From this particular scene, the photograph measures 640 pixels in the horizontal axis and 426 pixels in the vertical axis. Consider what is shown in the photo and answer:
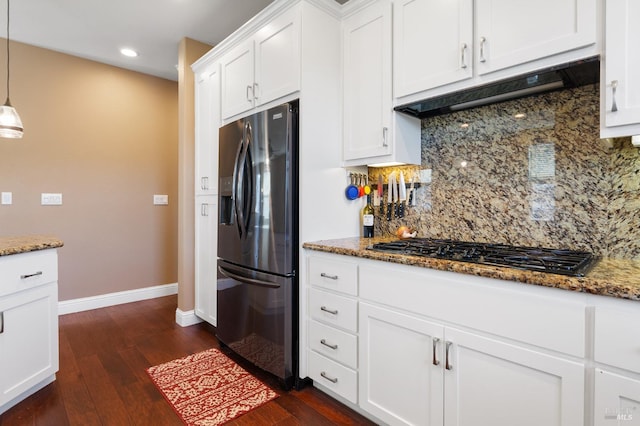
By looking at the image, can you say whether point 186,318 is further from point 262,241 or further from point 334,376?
point 334,376

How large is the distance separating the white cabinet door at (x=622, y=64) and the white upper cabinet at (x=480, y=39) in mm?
60

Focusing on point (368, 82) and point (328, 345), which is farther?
point (368, 82)

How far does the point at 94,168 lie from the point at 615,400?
4390 mm

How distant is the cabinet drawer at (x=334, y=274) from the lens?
1.70 metres

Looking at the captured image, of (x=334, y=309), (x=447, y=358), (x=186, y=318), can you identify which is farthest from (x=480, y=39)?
(x=186, y=318)

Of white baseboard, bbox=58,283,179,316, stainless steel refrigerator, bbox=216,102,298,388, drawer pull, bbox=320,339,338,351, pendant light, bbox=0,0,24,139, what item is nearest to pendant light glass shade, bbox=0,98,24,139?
pendant light, bbox=0,0,24,139

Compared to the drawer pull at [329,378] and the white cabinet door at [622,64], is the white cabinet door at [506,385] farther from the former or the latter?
the white cabinet door at [622,64]

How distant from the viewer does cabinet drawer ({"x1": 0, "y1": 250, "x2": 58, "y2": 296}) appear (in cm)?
167

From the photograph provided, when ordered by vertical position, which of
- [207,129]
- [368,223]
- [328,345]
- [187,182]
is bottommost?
[328,345]

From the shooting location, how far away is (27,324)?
5.94ft

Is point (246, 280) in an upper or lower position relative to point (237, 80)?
lower

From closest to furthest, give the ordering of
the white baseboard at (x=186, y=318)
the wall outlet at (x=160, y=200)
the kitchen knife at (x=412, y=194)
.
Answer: the kitchen knife at (x=412, y=194)
the white baseboard at (x=186, y=318)
the wall outlet at (x=160, y=200)

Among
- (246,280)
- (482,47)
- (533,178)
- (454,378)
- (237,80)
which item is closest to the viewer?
(454,378)

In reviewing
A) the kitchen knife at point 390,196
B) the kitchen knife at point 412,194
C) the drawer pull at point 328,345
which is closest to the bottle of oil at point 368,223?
the kitchen knife at point 390,196
